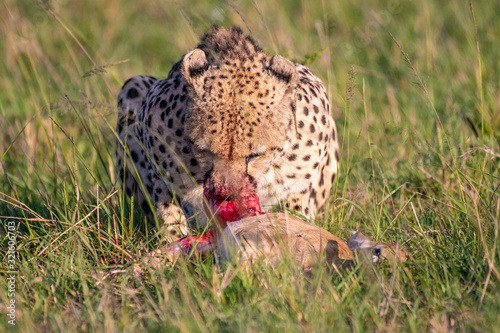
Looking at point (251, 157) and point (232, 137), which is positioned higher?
point (232, 137)

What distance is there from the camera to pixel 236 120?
3842 millimetres

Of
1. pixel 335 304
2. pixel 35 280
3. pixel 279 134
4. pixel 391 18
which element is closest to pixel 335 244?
pixel 335 304

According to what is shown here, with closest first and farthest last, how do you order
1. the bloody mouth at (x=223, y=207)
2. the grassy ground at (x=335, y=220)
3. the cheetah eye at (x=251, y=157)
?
1. the grassy ground at (x=335, y=220)
2. the bloody mouth at (x=223, y=207)
3. the cheetah eye at (x=251, y=157)

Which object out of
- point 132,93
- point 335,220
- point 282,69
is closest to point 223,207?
point 335,220

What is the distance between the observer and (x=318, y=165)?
449 cm

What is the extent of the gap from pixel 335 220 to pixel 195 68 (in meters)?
1.29

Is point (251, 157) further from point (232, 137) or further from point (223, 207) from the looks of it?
point (223, 207)

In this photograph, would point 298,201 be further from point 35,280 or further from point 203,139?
point 35,280

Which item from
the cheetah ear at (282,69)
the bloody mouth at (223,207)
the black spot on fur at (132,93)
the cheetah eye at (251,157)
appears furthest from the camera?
the black spot on fur at (132,93)

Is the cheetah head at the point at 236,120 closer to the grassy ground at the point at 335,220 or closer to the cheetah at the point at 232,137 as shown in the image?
the cheetah at the point at 232,137

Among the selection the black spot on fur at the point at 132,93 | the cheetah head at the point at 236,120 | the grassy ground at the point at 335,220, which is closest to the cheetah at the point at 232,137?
the cheetah head at the point at 236,120

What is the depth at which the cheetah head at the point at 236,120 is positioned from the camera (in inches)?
152

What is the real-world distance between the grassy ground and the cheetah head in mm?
337

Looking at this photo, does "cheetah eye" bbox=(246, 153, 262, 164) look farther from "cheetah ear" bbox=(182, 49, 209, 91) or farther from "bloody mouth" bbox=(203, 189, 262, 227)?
"cheetah ear" bbox=(182, 49, 209, 91)
